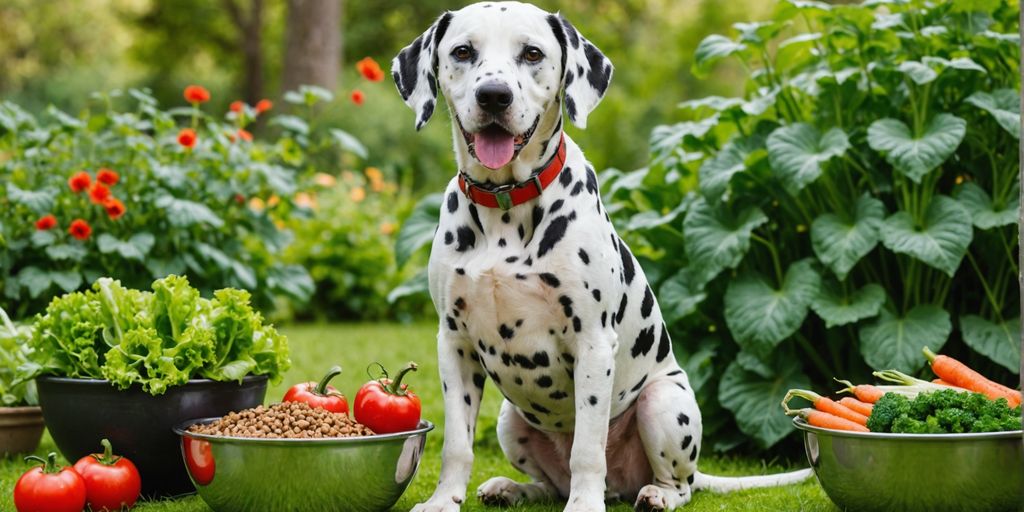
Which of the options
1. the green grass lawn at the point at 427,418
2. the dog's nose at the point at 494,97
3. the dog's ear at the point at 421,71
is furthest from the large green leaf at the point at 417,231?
the dog's nose at the point at 494,97

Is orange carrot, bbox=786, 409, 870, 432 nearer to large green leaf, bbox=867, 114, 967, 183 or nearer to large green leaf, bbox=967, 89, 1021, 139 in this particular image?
large green leaf, bbox=867, 114, 967, 183

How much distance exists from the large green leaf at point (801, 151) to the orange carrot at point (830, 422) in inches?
54.3

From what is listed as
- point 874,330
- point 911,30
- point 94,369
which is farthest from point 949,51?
point 94,369

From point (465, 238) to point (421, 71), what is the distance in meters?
0.59

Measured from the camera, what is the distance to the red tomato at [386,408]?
3539 millimetres

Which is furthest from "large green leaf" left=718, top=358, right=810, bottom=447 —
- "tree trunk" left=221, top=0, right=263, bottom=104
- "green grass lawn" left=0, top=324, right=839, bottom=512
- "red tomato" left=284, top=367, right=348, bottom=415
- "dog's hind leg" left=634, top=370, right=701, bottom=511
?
"tree trunk" left=221, top=0, right=263, bottom=104

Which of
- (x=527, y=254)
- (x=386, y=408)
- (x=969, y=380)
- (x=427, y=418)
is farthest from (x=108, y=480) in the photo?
(x=969, y=380)

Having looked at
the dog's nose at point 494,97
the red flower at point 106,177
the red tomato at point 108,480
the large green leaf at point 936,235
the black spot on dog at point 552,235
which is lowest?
the large green leaf at point 936,235

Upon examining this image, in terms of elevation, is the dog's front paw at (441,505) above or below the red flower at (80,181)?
below

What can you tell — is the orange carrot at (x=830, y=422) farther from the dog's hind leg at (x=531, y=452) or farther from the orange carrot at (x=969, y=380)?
the dog's hind leg at (x=531, y=452)

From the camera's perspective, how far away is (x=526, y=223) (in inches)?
137

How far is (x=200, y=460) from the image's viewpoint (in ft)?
11.2

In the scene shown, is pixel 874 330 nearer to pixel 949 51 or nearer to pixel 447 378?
pixel 949 51

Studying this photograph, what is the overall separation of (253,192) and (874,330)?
12.9ft
